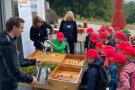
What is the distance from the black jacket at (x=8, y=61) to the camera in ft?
11.8

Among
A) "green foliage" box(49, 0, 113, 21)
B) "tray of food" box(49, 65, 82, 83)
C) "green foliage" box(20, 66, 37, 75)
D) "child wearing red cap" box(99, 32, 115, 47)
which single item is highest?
"green foliage" box(49, 0, 113, 21)

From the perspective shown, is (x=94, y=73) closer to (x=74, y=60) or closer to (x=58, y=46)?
(x=74, y=60)

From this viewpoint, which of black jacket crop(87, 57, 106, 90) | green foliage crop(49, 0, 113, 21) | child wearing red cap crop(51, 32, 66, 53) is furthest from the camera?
green foliage crop(49, 0, 113, 21)

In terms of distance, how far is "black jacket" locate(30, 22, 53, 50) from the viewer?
7027mm

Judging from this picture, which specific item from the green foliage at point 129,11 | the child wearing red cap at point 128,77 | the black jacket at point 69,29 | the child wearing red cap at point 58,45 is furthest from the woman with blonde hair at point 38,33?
the green foliage at point 129,11

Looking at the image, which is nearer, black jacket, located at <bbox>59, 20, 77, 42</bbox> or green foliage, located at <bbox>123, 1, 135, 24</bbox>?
black jacket, located at <bbox>59, 20, 77, 42</bbox>

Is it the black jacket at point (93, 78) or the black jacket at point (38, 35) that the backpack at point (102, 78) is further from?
the black jacket at point (38, 35)

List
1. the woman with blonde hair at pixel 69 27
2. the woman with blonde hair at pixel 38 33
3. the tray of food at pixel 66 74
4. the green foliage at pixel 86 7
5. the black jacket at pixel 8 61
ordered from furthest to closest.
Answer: the green foliage at pixel 86 7 < the woman with blonde hair at pixel 69 27 < the woman with blonde hair at pixel 38 33 < the tray of food at pixel 66 74 < the black jacket at pixel 8 61

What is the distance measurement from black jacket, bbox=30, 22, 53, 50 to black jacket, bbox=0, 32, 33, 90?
3.27m

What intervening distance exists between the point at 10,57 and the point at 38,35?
3.53m

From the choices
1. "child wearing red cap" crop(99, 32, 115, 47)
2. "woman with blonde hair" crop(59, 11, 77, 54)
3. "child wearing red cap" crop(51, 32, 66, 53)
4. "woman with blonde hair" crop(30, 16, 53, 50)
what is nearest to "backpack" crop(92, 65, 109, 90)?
"child wearing red cap" crop(99, 32, 115, 47)

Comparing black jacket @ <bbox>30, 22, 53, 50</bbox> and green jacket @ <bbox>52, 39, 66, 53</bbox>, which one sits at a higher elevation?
black jacket @ <bbox>30, 22, 53, 50</bbox>

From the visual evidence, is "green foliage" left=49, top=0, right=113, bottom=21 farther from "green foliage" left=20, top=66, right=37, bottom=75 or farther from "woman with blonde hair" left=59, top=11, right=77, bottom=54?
"green foliage" left=20, top=66, right=37, bottom=75

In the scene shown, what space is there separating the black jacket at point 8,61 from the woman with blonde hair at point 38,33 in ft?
10.6
